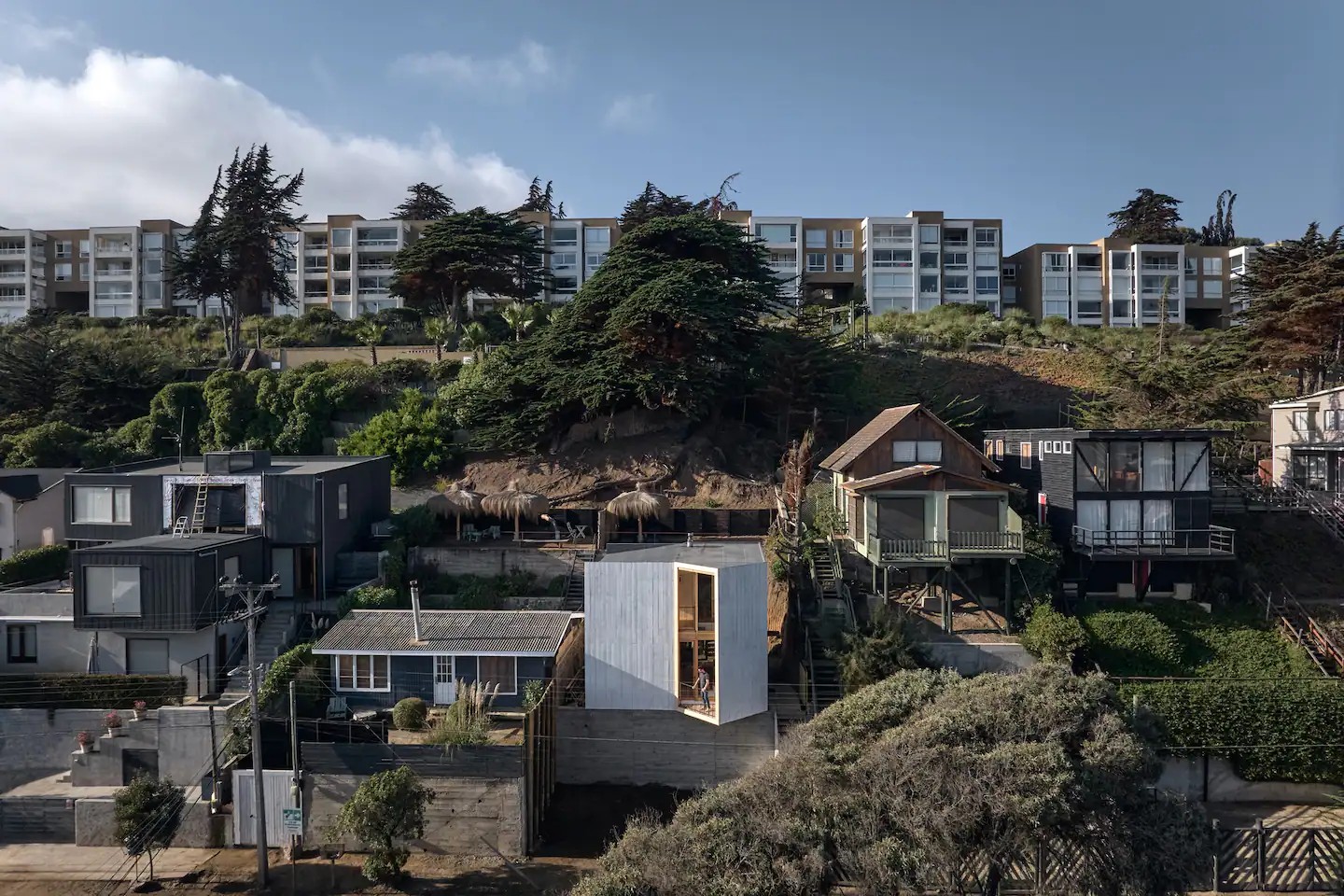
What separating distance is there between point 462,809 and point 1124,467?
788 inches

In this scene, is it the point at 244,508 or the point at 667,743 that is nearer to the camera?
the point at 667,743

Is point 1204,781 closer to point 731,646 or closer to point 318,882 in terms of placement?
point 731,646

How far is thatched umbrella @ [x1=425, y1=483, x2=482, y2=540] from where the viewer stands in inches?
1209

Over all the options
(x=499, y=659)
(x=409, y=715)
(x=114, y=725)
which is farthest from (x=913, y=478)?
(x=114, y=725)

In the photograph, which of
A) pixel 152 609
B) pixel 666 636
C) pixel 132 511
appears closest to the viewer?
pixel 666 636

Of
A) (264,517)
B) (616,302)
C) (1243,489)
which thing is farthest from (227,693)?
(1243,489)

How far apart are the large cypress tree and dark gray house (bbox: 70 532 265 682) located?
29821 mm

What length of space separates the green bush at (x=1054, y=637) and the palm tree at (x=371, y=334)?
34570 mm

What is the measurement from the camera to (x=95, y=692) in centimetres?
2233

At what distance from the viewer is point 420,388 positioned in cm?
4394

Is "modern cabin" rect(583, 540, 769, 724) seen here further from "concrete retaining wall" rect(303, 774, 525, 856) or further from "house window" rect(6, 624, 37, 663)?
"house window" rect(6, 624, 37, 663)

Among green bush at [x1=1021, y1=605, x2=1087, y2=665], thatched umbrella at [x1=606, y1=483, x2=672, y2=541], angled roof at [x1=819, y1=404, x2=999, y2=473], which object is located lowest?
green bush at [x1=1021, y1=605, x2=1087, y2=665]

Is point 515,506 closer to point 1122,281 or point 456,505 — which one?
point 456,505

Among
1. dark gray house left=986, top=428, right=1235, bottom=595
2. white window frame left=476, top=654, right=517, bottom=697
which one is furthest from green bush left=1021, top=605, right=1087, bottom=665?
white window frame left=476, top=654, right=517, bottom=697
